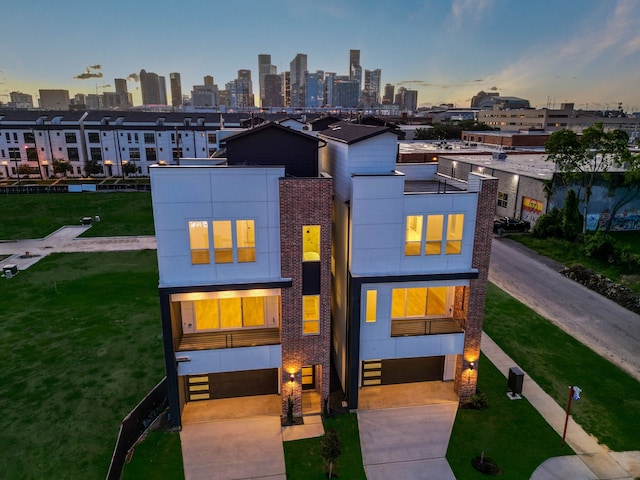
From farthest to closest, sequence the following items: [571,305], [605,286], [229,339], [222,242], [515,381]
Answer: [605,286] → [571,305] → [515,381] → [229,339] → [222,242]

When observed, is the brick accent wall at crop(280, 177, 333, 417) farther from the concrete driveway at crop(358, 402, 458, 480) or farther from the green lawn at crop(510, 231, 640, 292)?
the green lawn at crop(510, 231, 640, 292)

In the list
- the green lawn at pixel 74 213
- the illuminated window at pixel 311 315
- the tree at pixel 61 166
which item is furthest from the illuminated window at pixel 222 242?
the tree at pixel 61 166

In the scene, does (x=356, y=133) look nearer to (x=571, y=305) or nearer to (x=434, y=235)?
(x=434, y=235)

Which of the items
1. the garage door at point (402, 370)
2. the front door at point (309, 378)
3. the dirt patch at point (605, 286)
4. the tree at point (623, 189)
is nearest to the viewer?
the front door at point (309, 378)

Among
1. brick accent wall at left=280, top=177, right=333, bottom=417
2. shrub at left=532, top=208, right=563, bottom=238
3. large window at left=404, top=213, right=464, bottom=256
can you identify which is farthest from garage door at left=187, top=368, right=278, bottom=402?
shrub at left=532, top=208, right=563, bottom=238

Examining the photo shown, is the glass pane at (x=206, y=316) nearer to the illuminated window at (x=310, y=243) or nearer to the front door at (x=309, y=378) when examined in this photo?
the front door at (x=309, y=378)

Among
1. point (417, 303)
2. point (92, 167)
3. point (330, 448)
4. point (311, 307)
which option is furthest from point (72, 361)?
point (92, 167)

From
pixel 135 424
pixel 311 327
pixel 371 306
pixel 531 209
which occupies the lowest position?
pixel 135 424
